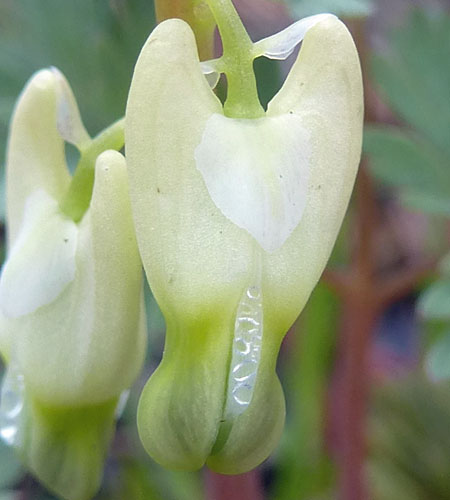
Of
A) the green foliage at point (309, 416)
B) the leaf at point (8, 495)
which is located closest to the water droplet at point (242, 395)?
the leaf at point (8, 495)

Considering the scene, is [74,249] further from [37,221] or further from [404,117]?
[404,117]

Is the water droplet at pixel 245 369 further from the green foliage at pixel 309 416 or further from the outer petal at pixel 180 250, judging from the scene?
the green foliage at pixel 309 416

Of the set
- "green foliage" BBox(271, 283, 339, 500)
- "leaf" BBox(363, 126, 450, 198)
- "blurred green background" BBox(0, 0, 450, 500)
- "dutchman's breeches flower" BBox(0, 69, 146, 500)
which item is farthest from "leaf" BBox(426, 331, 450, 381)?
"green foliage" BBox(271, 283, 339, 500)

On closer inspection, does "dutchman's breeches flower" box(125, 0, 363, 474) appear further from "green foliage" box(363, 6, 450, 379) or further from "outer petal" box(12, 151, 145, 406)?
"green foliage" box(363, 6, 450, 379)

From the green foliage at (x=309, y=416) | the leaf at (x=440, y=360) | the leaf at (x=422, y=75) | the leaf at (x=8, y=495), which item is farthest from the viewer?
the green foliage at (x=309, y=416)

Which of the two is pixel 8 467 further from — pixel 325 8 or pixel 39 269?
pixel 325 8

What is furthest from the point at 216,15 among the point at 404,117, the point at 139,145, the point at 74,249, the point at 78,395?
the point at 404,117

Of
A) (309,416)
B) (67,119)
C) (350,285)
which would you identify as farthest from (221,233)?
(309,416)
